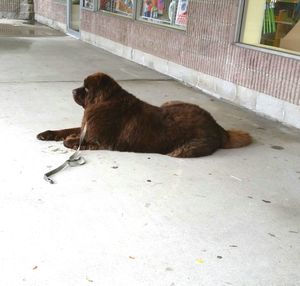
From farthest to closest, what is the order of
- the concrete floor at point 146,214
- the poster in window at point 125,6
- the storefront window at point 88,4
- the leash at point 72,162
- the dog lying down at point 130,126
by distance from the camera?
the storefront window at point 88,4 → the poster in window at point 125,6 → the dog lying down at point 130,126 → the leash at point 72,162 → the concrete floor at point 146,214

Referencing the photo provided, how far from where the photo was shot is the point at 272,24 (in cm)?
597

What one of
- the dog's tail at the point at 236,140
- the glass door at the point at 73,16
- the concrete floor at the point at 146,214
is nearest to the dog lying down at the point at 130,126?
the concrete floor at the point at 146,214

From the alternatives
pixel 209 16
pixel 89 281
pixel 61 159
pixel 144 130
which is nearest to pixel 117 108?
pixel 144 130

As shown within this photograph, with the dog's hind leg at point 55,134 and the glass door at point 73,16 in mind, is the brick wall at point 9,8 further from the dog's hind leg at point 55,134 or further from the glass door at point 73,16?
the dog's hind leg at point 55,134

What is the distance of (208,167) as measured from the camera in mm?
3969

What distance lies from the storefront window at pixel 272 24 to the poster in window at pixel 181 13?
161cm

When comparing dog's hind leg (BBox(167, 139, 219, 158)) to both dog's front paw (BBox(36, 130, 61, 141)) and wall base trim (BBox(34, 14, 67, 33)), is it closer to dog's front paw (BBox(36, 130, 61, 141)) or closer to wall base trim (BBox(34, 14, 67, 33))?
dog's front paw (BBox(36, 130, 61, 141))

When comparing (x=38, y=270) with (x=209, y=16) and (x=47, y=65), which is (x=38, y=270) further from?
(x=47, y=65)

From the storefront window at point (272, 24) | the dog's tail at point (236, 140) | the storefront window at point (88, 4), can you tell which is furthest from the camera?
the storefront window at point (88, 4)

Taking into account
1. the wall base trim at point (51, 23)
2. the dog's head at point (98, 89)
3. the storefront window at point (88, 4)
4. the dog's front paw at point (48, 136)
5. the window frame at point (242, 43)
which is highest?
the storefront window at point (88, 4)

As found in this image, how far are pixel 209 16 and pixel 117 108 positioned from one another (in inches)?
129

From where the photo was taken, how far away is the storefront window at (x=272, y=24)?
5.62m

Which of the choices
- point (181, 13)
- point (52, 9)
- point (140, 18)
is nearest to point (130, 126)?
point (181, 13)

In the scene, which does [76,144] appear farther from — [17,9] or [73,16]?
[17,9]
